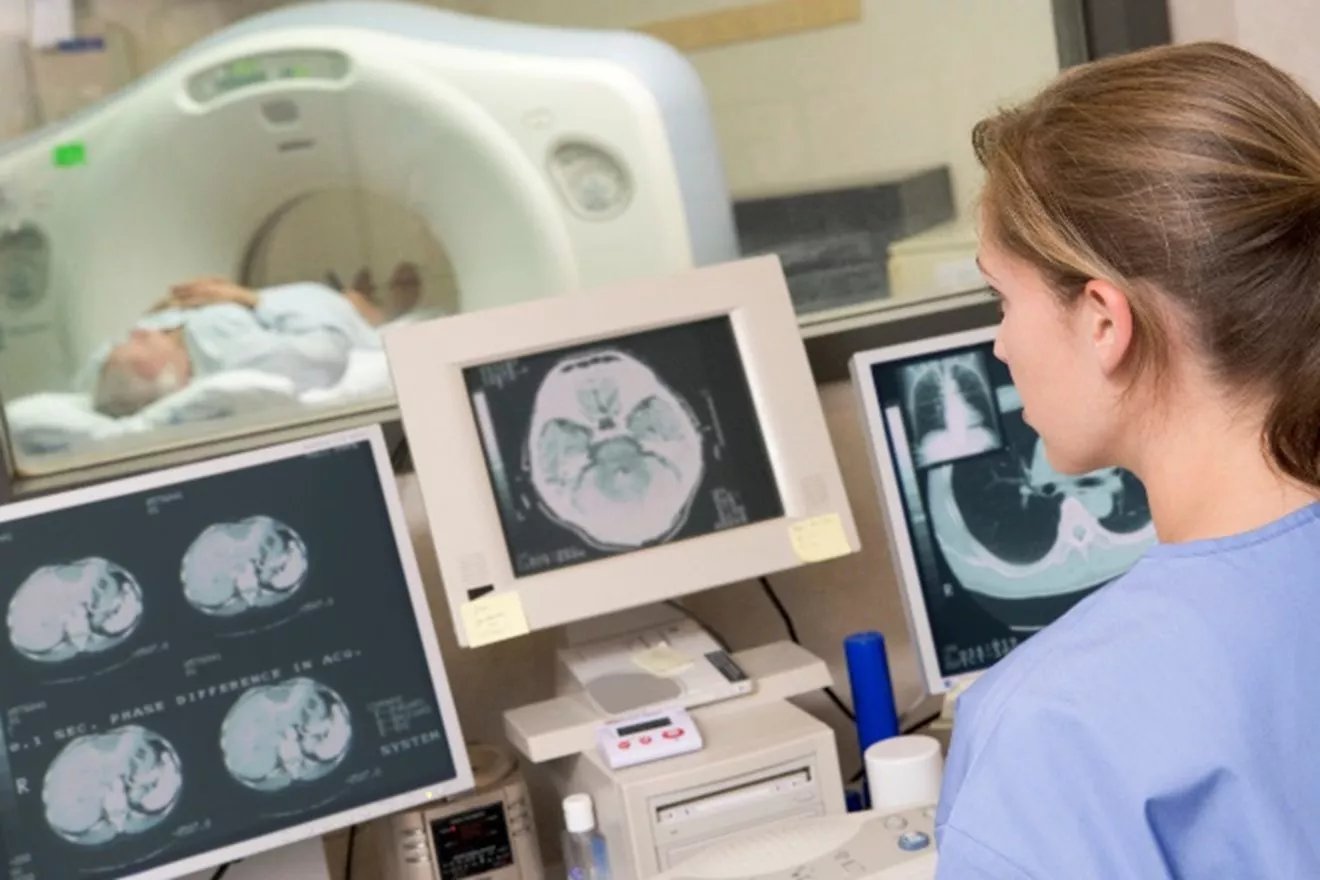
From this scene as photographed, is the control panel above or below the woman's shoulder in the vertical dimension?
below

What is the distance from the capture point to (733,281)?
187 cm

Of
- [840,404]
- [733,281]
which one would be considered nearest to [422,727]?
[733,281]

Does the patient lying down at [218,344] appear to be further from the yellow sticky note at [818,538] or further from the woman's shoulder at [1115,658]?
the woman's shoulder at [1115,658]

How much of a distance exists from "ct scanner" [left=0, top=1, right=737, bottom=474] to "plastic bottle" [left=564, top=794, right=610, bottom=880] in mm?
721

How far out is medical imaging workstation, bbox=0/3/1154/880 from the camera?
5.32ft

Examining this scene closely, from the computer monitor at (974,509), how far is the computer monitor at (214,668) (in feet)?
1.78

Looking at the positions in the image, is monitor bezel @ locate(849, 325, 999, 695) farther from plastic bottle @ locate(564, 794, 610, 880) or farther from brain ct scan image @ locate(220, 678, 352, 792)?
brain ct scan image @ locate(220, 678, 352, 792)

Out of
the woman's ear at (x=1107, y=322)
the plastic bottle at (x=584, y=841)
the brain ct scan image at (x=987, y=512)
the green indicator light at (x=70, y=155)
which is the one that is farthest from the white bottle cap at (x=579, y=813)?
the green indicator light at (x=70, y=155)

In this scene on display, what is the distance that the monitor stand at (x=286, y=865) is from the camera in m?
1.73

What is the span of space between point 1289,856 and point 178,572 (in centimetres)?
109

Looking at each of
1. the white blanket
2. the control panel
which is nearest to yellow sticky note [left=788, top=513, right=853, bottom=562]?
the control panel

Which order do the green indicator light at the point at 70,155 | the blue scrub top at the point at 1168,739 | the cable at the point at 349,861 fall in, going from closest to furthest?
the blue scrub top at the point at 1168,739, the cable at the point at 349,861, the green indicator light at the point at 70,155

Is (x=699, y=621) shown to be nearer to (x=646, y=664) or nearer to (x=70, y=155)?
(x=646, y=664)

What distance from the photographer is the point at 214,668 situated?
64.9 inches
